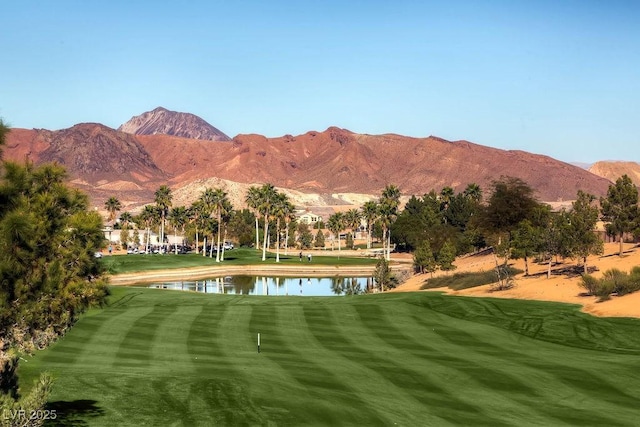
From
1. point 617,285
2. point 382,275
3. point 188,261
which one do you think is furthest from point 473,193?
point 617,285

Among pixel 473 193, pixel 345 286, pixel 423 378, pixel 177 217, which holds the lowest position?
pixel 345 286

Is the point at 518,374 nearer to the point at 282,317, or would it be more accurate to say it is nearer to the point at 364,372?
the point at 364,372

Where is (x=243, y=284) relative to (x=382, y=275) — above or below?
below

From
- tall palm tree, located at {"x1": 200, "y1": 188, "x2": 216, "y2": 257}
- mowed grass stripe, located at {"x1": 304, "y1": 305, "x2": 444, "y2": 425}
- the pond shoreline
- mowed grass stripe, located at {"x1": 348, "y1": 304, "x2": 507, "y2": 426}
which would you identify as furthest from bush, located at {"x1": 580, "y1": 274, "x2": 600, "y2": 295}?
tall palm tree, located at {"x1": 200, "y1": 188, "x2": 216, "y2": 257}

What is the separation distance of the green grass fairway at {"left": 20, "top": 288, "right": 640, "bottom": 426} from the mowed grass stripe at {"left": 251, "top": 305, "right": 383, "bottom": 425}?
0.25 ft

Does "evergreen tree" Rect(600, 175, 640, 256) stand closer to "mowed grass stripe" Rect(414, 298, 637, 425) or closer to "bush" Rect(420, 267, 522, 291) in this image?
"bush" Rect(420, 267, 522, 291)

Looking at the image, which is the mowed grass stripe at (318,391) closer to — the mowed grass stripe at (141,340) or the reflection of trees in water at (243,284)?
the mowed grass stripe at (141,340)

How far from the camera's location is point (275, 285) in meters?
103

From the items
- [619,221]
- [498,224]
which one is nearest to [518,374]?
[619,221]

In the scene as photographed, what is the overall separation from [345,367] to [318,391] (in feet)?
16.9

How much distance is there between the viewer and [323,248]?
641ft

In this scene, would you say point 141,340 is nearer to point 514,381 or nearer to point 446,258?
point 514,381

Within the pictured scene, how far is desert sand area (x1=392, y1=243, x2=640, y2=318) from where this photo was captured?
5479 centimetres

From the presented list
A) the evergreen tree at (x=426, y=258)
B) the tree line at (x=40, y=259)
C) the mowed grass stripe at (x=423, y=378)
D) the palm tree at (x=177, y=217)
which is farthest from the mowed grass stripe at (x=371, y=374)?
the palm tree at (x=177, y=217)
